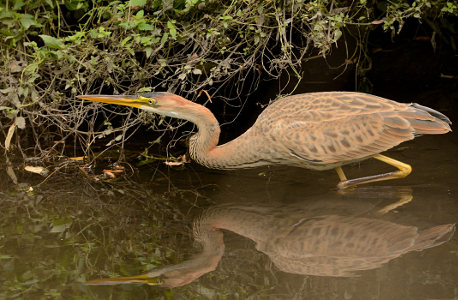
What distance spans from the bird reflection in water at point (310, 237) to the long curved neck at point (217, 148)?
0.52 meters

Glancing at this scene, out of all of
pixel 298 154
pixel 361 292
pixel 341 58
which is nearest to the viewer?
pixel 361 292

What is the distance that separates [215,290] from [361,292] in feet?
2.95

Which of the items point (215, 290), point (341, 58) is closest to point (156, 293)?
point (215, 290)

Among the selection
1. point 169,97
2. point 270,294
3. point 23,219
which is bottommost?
point 23,219

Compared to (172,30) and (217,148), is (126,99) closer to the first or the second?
(172,30)

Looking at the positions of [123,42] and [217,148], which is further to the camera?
[217,148]

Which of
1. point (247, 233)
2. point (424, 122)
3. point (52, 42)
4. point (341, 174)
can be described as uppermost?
point (52, 42)

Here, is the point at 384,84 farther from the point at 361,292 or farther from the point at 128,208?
the point at 361,292

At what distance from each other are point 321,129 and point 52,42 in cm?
244

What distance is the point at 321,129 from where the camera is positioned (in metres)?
5.79

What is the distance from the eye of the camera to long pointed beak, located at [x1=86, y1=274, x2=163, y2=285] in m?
4.37

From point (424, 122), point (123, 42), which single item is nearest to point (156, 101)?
point (123, 42)

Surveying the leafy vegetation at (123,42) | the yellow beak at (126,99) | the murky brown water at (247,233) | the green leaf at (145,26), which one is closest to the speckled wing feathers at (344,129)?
the murky brown water at (247,233)

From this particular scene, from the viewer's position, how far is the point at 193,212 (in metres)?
5.54
